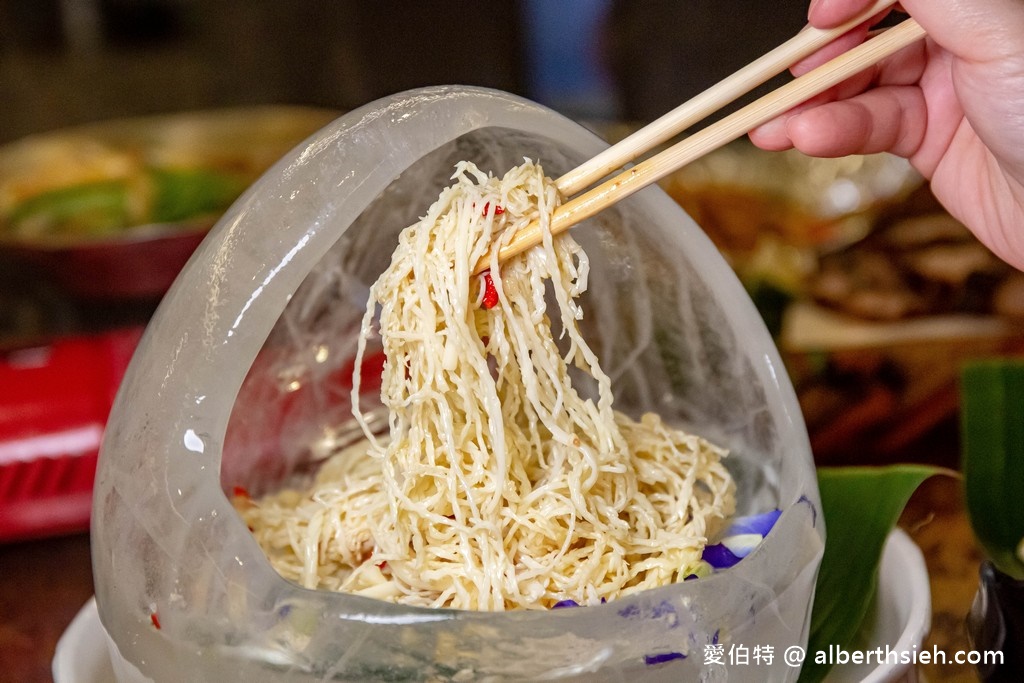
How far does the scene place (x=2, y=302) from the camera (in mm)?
2691

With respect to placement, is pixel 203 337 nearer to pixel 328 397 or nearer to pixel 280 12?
pixel 328 397

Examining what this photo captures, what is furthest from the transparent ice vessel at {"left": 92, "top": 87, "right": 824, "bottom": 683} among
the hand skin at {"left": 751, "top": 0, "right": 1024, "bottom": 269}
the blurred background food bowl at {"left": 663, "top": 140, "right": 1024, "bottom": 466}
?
the blurred background food bowl at {"left": 663, "top": 140, "right": 1024, "bottom": 466}

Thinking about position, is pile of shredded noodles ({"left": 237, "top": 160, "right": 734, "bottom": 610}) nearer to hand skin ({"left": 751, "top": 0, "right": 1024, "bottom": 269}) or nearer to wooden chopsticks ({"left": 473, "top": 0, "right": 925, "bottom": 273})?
wooden chopsticks ({"left": 473, "top": 0, "right": 925, "bottom": 273})

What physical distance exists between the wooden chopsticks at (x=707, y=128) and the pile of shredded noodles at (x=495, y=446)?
2 cm

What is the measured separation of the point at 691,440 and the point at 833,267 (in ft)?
4.09

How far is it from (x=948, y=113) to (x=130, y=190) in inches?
77.7

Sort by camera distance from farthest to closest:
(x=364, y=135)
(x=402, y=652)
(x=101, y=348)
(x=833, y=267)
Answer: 1. (x=833, y=267)
2. (x=101, y=348)
3. (x=364, y=135)
4. (x=402, y=652)

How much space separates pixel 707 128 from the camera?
2.70ft

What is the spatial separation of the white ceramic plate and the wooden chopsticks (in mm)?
474

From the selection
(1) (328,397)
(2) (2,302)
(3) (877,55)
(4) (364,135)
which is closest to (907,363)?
(3) (877,55)

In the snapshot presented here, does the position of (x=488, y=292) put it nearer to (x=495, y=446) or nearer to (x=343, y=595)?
(x=495, y=446)

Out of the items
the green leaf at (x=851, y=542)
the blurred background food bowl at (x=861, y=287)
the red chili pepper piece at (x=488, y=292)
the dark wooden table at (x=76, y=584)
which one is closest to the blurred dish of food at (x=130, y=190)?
the dark wooden table at (x=76, y=584)

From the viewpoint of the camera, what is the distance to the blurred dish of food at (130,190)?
1976 mm

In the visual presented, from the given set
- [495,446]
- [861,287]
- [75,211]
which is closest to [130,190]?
[75,211]
